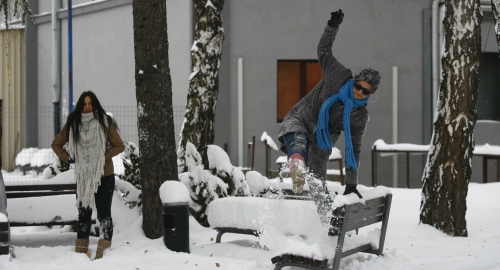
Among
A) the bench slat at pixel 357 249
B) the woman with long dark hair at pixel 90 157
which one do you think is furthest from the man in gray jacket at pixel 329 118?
the woman with long dark hair at pixel 90 157

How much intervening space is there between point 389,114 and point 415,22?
2292 mm

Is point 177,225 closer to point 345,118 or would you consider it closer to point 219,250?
point 219,250

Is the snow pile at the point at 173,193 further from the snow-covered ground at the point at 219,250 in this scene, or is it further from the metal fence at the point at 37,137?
the metal fence at the point at 37,137

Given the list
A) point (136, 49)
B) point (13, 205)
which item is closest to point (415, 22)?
point (136, 49)

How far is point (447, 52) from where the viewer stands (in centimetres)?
874

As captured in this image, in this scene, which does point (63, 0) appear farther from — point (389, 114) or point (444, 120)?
point (444, 120)

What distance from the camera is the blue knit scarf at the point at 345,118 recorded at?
560 centimetres

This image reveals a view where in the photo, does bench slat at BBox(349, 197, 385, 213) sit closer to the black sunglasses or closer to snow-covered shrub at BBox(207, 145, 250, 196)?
the black sunglasses

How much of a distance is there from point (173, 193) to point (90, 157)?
0.88 m

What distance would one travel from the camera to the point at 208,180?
9.19 metres

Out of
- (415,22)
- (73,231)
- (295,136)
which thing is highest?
(415,22)

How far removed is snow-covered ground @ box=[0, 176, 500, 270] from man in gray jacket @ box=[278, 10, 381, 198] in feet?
3.14

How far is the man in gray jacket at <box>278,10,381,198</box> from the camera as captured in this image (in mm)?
5551

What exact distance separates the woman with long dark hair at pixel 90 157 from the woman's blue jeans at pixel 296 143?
218cm
